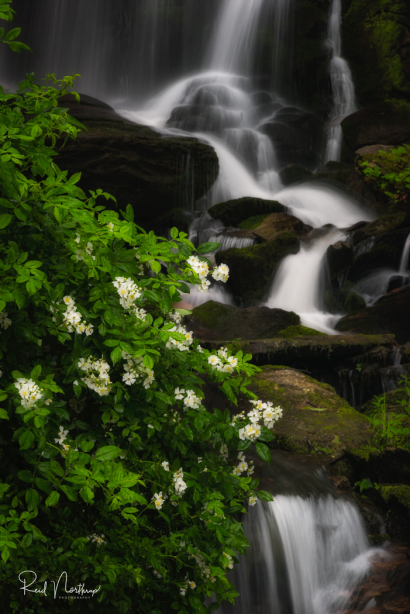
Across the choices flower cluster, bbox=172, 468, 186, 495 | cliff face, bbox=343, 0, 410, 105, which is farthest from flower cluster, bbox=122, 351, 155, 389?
cliff face, bbox=343, 0, 410, 105

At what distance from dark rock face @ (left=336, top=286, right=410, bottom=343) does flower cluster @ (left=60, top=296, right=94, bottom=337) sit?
21.9 ft

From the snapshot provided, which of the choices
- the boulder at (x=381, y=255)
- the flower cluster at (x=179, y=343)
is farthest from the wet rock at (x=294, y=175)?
the flower cluster at (x=179, y=343)

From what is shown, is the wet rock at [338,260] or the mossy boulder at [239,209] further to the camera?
the mossy boulder at [239,209]

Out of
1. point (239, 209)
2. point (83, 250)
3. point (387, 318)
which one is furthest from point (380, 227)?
point (83, 250)

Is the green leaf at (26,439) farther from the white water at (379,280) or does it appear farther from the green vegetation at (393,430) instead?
the white water at (379,280)

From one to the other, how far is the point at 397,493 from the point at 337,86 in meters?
16.7

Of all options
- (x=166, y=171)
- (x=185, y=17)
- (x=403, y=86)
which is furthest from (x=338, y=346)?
(x=185, y=17)

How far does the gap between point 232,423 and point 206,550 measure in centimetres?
52

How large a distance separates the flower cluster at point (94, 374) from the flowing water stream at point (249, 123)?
6.45 feet

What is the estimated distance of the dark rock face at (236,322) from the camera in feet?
25.3

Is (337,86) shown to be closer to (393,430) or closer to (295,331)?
(295,331)

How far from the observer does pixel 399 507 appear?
13.1ft

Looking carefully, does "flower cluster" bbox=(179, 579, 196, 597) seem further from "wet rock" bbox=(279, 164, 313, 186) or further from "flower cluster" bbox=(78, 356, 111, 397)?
"wet rock" bbox=(279, 164, 313, 186)

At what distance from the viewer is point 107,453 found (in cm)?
180
